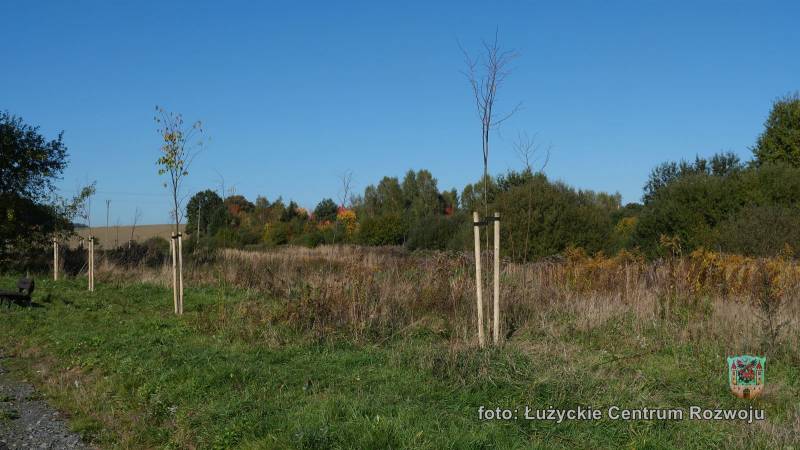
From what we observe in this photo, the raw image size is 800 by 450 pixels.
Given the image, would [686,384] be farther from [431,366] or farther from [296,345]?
[296,345]

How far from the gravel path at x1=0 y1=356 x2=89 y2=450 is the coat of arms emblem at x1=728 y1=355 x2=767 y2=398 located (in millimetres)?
5649

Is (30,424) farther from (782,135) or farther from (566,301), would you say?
(782,135)

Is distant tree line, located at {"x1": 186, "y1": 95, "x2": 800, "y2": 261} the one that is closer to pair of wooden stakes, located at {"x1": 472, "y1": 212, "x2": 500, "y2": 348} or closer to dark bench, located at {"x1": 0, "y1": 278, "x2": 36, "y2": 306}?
pair of wooden stakes, located at {"x1": 472, "y1": 212, "x2": 500, "y2": 348}

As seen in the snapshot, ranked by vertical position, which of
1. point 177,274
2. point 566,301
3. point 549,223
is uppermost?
point 549,223

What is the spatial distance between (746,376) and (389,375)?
10.6 feet

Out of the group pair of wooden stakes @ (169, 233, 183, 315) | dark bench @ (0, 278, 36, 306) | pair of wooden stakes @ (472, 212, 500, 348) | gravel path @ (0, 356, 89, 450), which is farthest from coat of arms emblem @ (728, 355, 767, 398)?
dark bench @ (0, 278, 36, 306)

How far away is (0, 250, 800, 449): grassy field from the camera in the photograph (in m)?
4.71

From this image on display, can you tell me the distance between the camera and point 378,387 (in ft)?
19.3

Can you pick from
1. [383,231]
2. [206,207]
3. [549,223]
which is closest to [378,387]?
[549,223]

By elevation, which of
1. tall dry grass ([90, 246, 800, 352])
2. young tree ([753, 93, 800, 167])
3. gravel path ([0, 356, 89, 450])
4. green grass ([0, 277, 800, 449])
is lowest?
gravel path ([0, 356, 89, 450])

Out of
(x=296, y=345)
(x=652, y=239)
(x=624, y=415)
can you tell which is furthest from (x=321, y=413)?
(x=652, y=239)

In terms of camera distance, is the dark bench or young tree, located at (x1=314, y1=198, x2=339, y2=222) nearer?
the dark bench

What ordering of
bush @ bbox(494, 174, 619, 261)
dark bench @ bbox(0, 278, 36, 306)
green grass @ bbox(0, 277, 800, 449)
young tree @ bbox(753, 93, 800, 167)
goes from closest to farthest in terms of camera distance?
green grass @ bbox(0, 277, 800, 449) < dark bench @ bbox(0, 278, 36, 306) < bush @ bbox(494, 174, 619, 261) < young tree @ bbox(753, 93, 800, 167)

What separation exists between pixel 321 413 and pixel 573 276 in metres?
8.19
